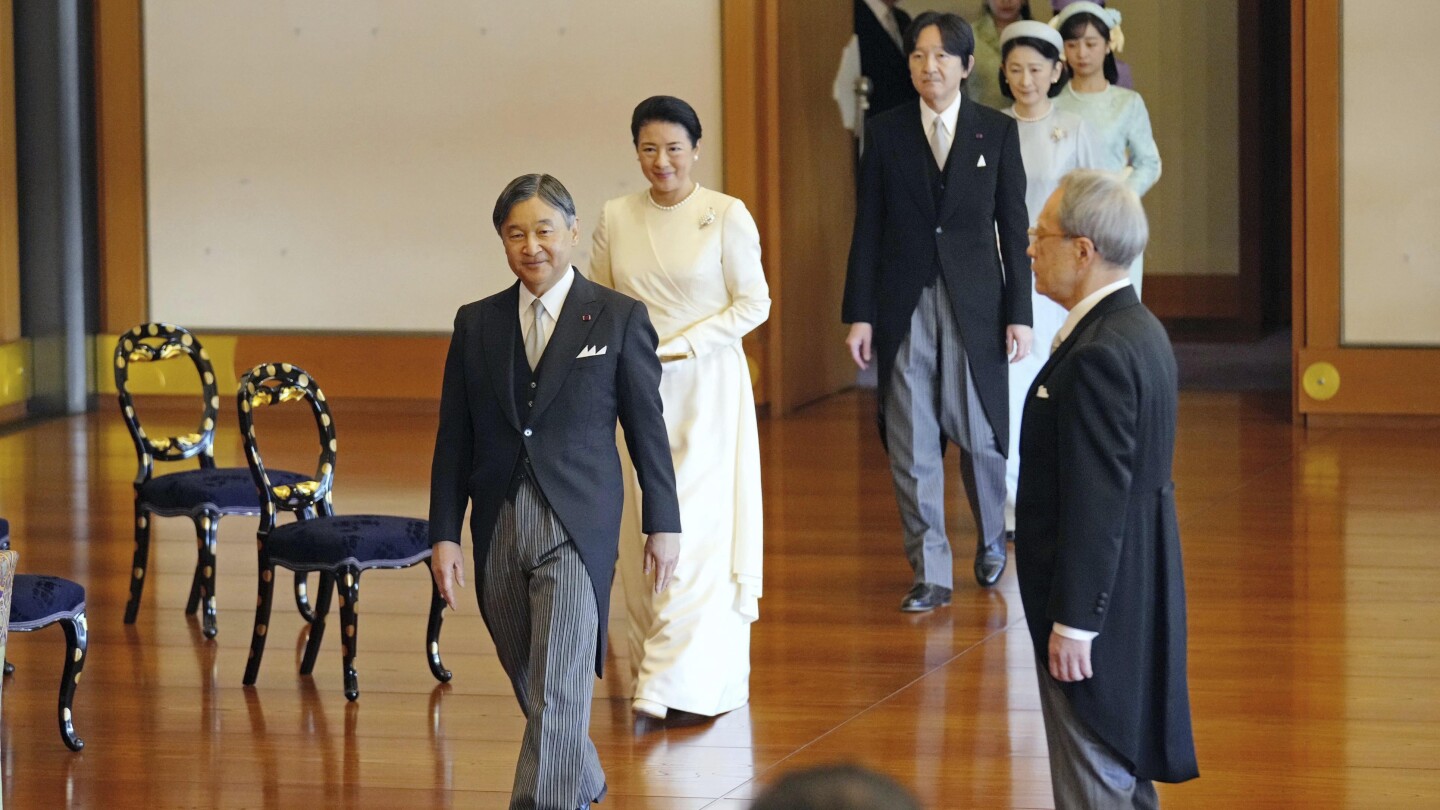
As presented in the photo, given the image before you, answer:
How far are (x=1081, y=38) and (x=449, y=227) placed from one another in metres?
3.70

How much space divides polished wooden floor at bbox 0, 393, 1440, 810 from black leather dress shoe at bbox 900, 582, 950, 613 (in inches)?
1.5

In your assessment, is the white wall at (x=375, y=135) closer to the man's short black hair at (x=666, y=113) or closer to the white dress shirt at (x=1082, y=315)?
the man's short black hair at (x=666, y=113)

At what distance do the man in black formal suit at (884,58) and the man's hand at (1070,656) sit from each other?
7.82m

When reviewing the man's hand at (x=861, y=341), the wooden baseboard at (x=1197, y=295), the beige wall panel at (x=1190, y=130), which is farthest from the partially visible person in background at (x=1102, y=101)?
the wooden baseboard at (x=1197, y=295)

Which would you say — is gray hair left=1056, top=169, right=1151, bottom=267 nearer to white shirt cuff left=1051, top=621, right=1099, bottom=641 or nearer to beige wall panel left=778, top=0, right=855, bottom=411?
white shirt cuff left=1051, top=621, right=1099, bottom=641

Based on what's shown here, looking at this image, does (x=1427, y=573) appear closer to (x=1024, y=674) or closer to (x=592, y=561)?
(x=1024, y=674)

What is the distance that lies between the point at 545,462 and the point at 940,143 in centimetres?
229

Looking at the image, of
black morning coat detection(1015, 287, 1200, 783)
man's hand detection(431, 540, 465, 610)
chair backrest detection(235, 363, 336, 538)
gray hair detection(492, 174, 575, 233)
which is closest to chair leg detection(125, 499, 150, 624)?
chair backrest detection(235, 363, 336, 538)

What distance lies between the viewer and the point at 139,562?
16.8ft

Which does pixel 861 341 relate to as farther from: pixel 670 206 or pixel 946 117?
pixel 670 206

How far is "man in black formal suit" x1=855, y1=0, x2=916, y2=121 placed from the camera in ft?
33.3

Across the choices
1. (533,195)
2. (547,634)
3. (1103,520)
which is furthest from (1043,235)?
(547,634)

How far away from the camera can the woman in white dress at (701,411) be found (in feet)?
13.8

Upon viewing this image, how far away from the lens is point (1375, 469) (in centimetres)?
705
